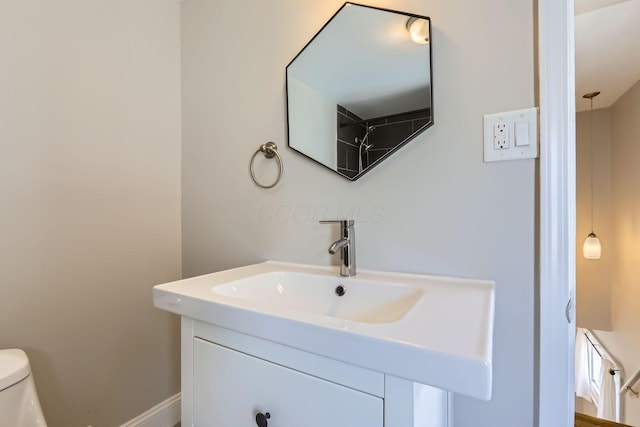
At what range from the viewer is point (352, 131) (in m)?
1.01

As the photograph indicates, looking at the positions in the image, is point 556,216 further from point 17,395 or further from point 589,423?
point 589,423

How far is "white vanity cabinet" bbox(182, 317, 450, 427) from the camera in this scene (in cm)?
47

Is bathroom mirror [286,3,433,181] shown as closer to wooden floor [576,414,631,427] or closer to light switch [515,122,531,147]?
light switch [515,122,531,147]

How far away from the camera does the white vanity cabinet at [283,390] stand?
470 mm

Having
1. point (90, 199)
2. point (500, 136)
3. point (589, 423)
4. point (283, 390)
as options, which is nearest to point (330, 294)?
point (283, 390)

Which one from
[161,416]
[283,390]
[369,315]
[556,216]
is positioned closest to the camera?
[283,390]

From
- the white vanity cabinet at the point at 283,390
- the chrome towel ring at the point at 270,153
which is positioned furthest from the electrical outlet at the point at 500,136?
the chrome towel ring at the point at 270,153

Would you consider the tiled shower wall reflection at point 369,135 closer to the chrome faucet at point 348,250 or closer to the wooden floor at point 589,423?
the chrome faucet at point 348,250

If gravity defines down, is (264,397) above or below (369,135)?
below

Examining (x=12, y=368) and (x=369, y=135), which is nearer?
(x=12, y=368)

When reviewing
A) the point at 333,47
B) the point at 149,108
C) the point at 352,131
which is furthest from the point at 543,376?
the point at 149,108

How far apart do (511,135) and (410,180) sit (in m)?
0.27

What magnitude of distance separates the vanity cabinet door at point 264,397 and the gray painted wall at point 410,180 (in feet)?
1.54

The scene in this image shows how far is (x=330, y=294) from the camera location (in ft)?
2.93
